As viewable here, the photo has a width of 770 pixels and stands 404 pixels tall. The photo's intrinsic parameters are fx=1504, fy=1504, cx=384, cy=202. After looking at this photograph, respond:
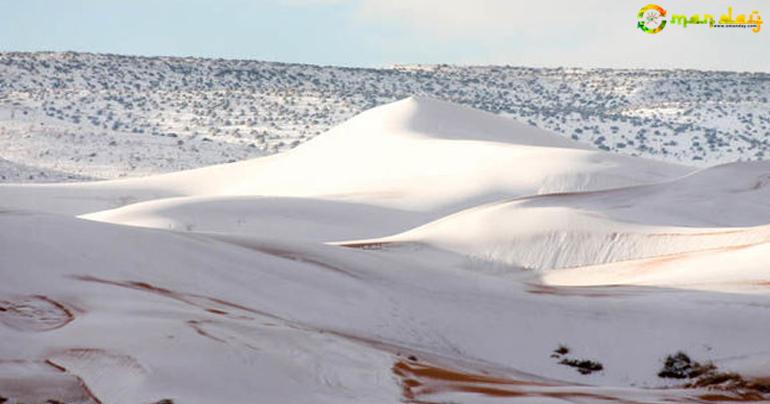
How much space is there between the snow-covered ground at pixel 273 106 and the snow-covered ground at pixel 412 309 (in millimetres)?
26893

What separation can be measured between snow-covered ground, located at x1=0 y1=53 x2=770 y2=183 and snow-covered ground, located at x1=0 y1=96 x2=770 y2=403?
2689 cm

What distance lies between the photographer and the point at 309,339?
29.8 ft

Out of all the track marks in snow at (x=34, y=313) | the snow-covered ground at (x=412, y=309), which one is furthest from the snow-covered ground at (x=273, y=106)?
the track marks in snow at (x=34, y=313)

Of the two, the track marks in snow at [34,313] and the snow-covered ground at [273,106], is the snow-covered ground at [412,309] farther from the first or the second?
the snow-covered ground at [273,106]

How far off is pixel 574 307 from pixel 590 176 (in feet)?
42.8

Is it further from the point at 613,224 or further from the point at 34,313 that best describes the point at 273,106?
the point at 34,313

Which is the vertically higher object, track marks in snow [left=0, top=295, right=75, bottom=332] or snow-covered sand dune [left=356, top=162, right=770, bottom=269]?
snow-covered sand dune [left=356, top=162, right=770, bottom=269]

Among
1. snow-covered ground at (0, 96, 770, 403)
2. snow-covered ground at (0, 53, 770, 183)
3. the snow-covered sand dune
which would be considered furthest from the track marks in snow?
snow-covered ground at (0, 53, 770, 183)

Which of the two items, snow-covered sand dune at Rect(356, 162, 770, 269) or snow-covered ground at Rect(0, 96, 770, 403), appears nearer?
snow-covered ground at Rect(0, 96, 770, 403)

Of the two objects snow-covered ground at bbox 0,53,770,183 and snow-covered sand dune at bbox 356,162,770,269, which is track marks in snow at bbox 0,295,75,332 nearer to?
snow-covered sand dune at bbox 356,162,770,269

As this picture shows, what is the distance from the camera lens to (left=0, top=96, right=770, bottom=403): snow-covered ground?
8.27 m

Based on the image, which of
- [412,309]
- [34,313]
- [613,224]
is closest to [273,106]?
[613,224]

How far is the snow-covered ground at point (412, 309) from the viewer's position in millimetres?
8266

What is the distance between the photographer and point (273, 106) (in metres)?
60.0
